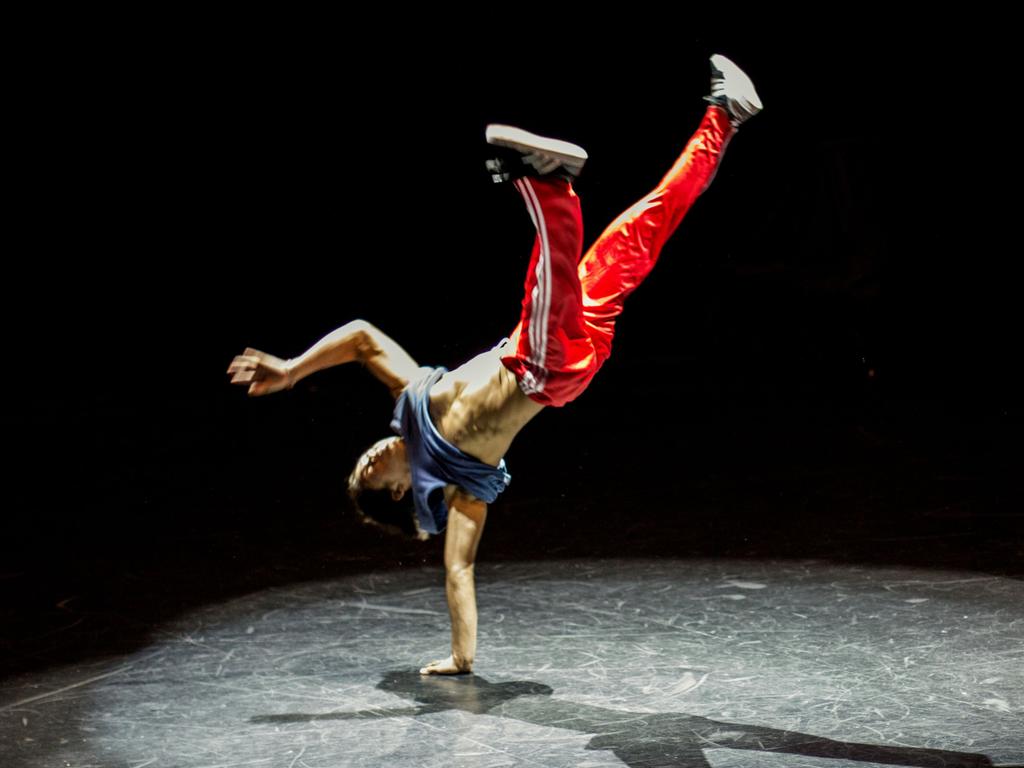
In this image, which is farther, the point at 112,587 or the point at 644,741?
the point at 112,587

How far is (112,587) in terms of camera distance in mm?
4582

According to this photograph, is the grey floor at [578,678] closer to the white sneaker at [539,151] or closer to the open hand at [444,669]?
the open hand at [444,669]

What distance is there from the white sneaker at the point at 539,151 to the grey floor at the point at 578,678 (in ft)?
4.23

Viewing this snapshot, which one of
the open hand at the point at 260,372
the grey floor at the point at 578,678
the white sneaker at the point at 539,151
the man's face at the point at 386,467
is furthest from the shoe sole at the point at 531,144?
the grey floor at the point at 578,678

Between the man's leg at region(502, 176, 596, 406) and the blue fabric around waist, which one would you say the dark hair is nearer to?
the blue fabric around waist

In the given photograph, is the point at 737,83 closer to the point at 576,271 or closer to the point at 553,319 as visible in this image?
the point at 576,271

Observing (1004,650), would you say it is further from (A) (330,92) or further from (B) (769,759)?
(A) (330,92)

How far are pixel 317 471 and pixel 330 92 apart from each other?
2.61m

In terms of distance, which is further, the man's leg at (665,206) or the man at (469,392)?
the man's leg at (665,206)

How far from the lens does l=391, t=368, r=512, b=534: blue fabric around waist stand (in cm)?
359

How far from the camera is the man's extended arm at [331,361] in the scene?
3.42m

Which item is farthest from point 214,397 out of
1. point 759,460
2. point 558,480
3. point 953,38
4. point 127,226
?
point 953,38

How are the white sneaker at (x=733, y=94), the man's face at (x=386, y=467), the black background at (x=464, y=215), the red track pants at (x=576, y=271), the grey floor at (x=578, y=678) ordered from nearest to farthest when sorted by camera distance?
the grey floor at (x=578, y=678) < the red track pants at (x=576, y=271) < the man's face at (x=386, y=467) < the white sneaker at (x=733, y=94) < the black background at (x=464, y=215)

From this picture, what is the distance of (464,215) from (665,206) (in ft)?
14.0
